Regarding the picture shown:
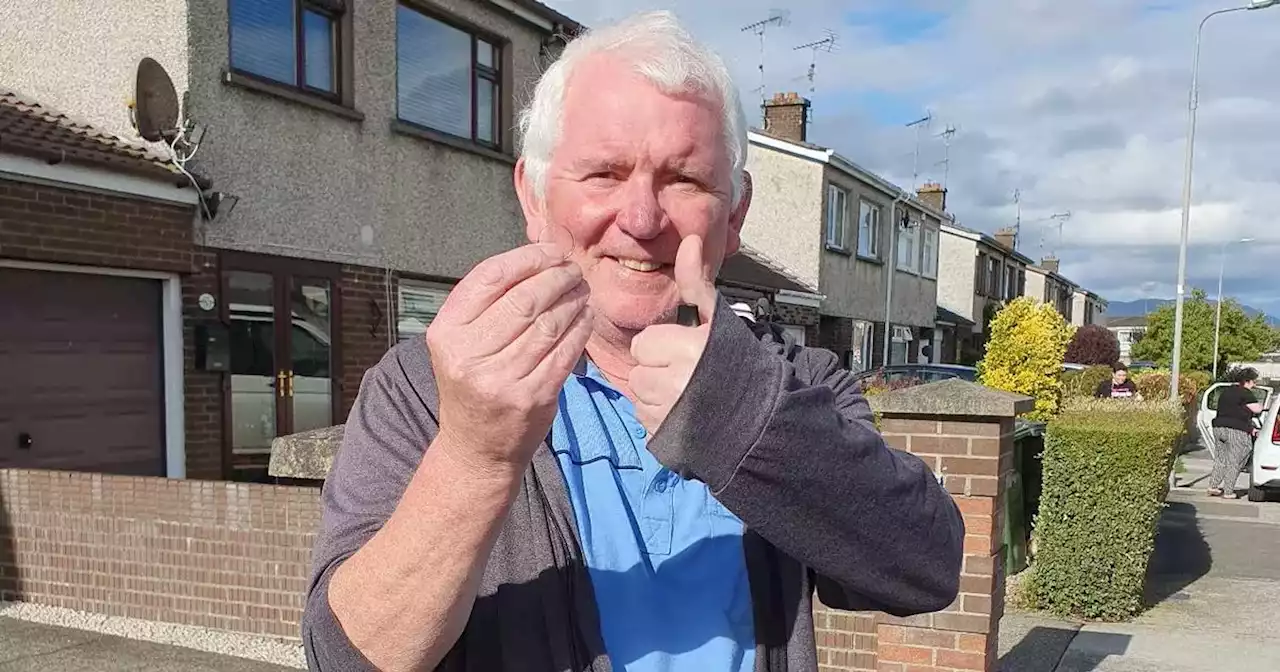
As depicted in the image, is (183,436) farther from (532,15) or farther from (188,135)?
(532,15)

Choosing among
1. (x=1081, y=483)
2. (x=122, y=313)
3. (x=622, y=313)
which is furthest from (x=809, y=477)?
(x=122, y=313)

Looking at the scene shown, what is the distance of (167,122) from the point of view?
6.77 meters

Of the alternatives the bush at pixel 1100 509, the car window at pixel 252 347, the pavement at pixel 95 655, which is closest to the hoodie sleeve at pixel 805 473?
the pavement at pixel 95 655

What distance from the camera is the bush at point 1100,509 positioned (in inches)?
222

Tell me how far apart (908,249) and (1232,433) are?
45.3 feet

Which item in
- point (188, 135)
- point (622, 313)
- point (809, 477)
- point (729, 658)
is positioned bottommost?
point (729, 658)

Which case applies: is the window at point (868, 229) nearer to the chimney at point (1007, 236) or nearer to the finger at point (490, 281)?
the chimney at point (1007, 236)

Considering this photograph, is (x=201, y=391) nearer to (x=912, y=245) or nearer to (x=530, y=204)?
(x=530, y=204)

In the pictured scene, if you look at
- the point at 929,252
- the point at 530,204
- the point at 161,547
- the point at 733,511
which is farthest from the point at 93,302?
the point at 929,252

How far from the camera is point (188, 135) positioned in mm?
6965

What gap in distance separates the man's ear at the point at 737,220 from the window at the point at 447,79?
8367 millimetres

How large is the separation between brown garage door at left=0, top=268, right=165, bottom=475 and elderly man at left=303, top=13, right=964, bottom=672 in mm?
6125

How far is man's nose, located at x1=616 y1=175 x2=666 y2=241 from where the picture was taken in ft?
3.85

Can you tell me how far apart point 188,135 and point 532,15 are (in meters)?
4.75
